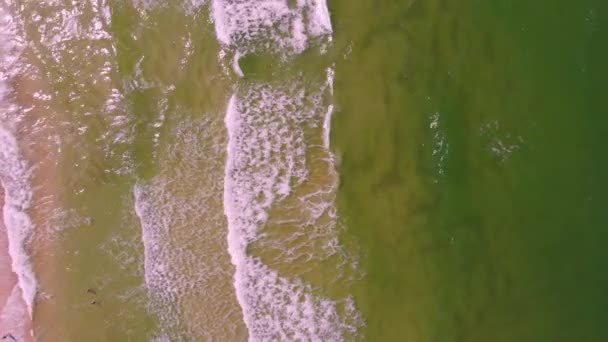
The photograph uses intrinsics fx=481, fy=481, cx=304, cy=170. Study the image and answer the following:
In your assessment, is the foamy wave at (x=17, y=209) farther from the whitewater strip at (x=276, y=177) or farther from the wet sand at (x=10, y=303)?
the whitewater strip at (x=276, y=177)

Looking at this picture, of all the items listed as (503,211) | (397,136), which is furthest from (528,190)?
(397,136)

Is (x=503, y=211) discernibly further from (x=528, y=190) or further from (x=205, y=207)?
(x=205, y=207)

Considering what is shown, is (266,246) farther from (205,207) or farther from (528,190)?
(528,190)

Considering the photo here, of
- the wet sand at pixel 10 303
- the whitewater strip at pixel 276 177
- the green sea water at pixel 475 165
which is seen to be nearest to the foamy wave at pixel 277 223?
the whitewater strip at pixel 276 177

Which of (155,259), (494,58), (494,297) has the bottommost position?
(494,297)

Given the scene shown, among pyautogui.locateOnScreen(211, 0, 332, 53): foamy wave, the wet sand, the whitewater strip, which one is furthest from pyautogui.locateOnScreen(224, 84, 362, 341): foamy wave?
the wet sand

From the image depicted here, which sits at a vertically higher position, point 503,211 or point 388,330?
point 503,211
